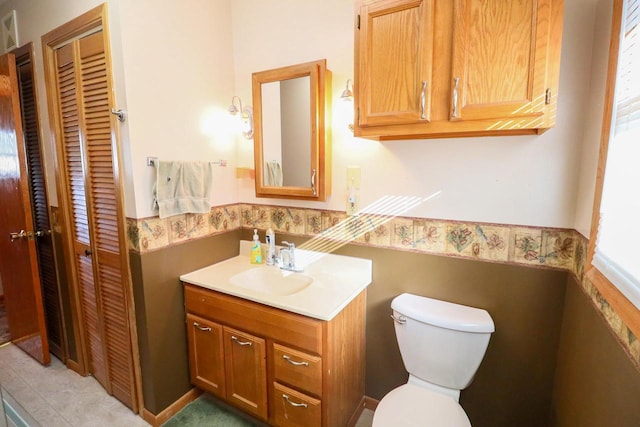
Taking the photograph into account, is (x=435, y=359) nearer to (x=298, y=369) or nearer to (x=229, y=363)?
(x=298, y=369)

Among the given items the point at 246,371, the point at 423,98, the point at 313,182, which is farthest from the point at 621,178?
the point at 246,371

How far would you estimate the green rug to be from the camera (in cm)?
179

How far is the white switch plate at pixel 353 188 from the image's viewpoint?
176 cm

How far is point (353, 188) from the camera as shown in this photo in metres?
1.78

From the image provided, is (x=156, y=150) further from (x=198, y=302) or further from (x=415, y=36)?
(x=415, y=36)

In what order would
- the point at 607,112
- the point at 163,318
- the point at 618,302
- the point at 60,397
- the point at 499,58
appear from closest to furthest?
the point at 618,302 < the point at 607,112 < the point at 499,58 < the point at 163,318 < the point at 60,397

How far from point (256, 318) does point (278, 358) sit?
21 centimetres

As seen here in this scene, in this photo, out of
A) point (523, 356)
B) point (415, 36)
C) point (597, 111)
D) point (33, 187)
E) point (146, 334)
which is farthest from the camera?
point (33, 187)

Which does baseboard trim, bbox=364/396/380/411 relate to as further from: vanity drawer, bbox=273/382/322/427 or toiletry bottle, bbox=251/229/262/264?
toiletry bottle, bbox=251/229/262/264

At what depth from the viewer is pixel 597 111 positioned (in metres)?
1.11

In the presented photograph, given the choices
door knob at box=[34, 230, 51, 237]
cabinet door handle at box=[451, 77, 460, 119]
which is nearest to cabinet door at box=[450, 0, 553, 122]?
cabinet door handle at box=[451, 77, 460, 119]

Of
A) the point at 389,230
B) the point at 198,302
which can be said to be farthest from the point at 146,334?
the point at 389,230

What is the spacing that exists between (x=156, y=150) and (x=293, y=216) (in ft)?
2.81

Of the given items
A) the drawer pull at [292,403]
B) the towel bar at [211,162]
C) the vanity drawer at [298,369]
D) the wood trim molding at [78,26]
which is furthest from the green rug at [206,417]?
the wood trim molding at [78,26]
